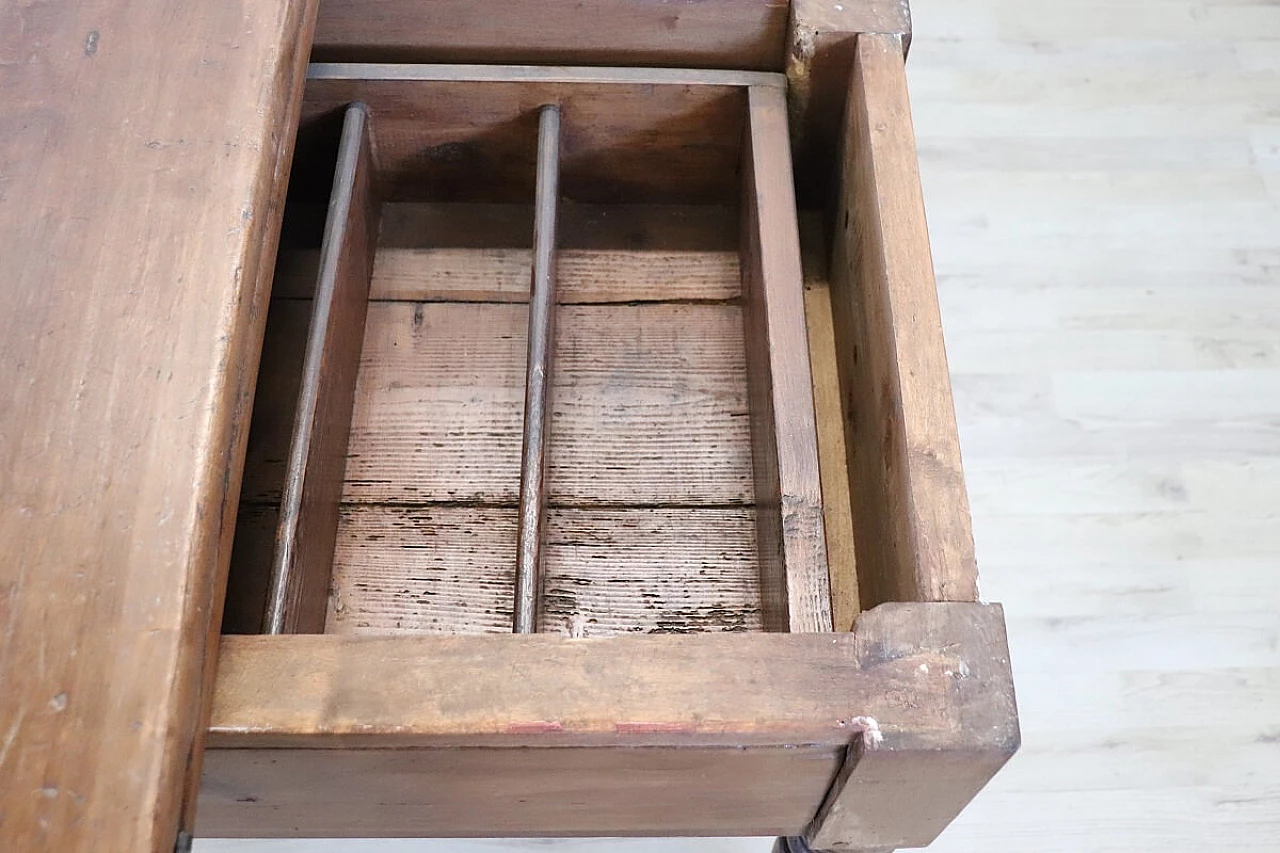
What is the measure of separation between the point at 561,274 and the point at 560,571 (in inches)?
10.6

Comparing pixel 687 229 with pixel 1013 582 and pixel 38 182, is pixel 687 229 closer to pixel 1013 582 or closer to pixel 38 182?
pixel 38 182

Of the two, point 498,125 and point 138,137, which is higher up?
point 498,125

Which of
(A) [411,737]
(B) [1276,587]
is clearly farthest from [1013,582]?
(A) [411,737]

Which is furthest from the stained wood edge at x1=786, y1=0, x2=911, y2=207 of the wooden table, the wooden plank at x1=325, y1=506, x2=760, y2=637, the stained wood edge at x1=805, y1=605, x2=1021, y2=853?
the stained wood edge at x1=805, y1=605, x2=1021, y2=853

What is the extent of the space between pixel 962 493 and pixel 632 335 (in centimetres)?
35

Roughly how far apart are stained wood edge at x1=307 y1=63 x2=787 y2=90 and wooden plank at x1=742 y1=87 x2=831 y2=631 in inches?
1.0

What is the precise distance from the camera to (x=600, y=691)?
57 centimetres

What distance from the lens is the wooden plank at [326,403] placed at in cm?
71

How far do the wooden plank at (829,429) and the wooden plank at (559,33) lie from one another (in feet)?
0.54

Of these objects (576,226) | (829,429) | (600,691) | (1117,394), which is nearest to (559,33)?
(576,226)

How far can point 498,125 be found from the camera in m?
0.90

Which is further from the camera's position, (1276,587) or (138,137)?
(1276,587)

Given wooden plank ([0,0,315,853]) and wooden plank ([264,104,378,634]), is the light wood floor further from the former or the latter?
wooden plank ([0,0,315,853])

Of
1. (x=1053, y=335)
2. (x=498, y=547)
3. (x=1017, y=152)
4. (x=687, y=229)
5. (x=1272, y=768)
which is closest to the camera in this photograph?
(x=498, y=547)
